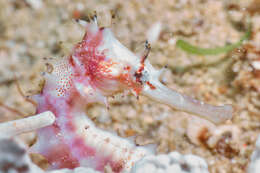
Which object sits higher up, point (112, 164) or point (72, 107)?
point (72, 107)

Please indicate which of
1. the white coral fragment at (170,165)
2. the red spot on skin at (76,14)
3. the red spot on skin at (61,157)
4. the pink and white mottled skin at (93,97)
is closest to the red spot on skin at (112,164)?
the pink and white mottled skin at (93,97)

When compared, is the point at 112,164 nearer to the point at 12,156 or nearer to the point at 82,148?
the point at 82,148

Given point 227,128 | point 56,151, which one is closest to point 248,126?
point 227,128

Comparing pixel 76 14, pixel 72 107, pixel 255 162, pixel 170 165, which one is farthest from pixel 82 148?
pixel 76 14

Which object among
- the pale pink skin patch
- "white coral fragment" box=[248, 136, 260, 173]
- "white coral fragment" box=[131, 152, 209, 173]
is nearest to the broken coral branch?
the pale pink skin patch

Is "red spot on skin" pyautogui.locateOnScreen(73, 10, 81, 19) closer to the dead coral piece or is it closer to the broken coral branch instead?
the broken coral branch

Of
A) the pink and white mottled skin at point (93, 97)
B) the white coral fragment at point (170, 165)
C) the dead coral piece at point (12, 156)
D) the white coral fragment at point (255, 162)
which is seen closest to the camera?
the dead coral piece at point (12, 156)

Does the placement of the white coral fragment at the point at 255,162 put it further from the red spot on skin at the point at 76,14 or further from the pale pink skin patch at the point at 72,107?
the red spot on skin at the point at 76,14

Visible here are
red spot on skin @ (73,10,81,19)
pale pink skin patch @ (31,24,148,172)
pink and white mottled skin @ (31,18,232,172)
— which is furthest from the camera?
red spot on skin @ (73,10,81,19)

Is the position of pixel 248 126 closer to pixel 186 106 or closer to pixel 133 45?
pixel 186 106
